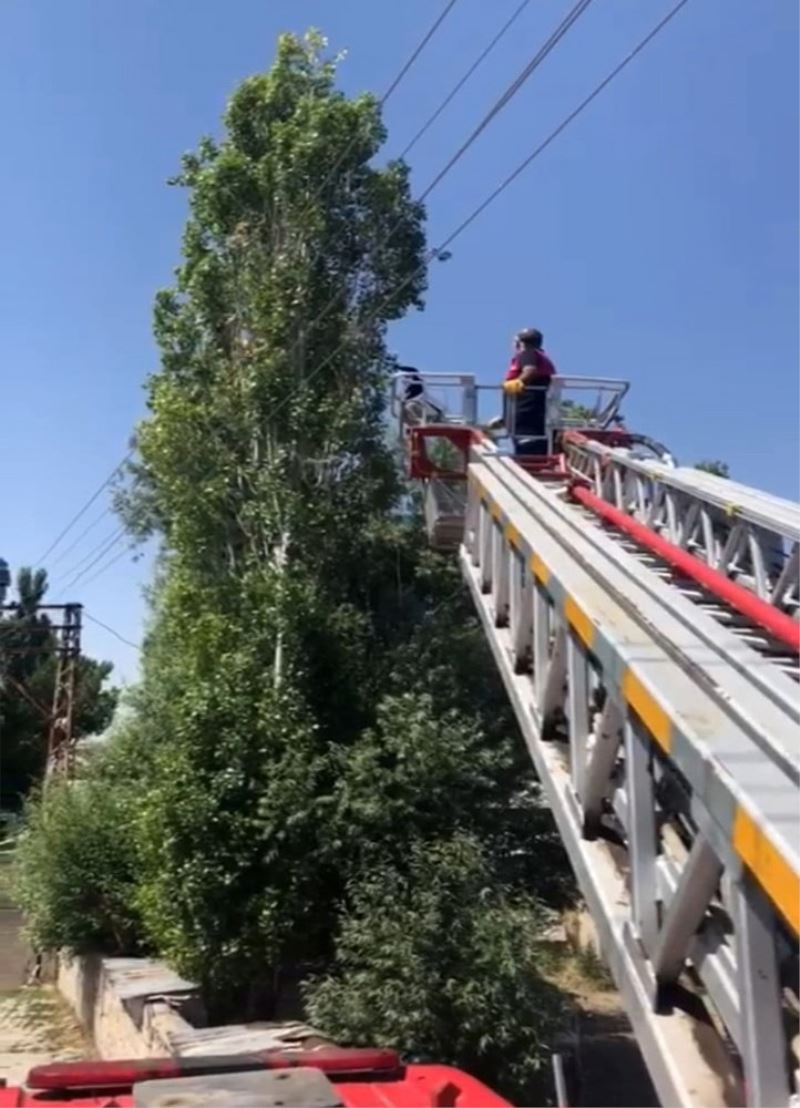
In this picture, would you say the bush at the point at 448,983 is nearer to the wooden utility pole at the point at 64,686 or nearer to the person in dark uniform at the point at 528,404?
the person in dark uniform at the point at 528,404

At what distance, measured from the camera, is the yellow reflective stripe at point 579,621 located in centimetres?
510

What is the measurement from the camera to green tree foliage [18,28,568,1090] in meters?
11.1

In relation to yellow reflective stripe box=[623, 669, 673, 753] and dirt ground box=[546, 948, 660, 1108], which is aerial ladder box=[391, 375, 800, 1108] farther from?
dirt ground box=[546, 948, 660, 1108]

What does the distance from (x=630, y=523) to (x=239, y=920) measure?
6.15 metres

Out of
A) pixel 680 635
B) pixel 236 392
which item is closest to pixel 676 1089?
pixel 680 635

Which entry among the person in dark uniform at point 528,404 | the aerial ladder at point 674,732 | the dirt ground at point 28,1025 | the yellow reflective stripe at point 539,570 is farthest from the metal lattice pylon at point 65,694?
the yellow reflective stripe at point 539,570

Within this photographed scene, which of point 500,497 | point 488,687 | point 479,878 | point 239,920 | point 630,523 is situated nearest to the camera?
point 630,523

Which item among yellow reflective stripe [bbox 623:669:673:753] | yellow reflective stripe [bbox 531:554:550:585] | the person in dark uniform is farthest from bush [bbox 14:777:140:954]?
yellow reflective stripe [bbox 623:669:673:753]

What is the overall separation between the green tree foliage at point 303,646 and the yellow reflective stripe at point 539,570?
3.87m

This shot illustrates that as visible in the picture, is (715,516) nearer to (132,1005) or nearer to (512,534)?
(512,534)

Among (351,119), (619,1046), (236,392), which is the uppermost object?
(351,119)

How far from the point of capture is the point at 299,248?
15.6 meters

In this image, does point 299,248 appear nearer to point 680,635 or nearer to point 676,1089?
point 680,635

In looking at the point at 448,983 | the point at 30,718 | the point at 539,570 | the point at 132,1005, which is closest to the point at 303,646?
the point at 132,1005
